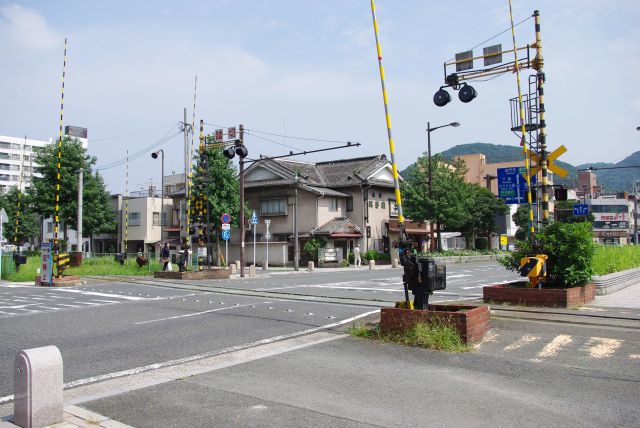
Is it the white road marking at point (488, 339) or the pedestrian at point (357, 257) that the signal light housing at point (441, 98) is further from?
the pedestrian at point (357, 257)

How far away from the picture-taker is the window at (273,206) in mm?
43000

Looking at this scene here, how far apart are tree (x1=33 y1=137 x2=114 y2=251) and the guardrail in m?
42.1

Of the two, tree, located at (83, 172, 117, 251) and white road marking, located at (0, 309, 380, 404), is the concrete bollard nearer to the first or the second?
white road marking, located at (0, 309, 380, 404)

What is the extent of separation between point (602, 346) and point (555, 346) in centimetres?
70

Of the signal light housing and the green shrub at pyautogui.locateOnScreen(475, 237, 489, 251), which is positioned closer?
the signal light housing

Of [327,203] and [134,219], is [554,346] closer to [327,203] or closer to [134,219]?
[327,203]

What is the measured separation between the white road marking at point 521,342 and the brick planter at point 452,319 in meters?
0.52

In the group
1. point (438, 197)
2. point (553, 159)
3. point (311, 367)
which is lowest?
point (311, 367)

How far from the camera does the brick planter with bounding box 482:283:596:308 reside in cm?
1175

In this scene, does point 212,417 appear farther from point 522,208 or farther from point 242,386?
point 522,208

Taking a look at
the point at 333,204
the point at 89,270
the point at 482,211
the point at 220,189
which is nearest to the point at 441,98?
the point at 89,270

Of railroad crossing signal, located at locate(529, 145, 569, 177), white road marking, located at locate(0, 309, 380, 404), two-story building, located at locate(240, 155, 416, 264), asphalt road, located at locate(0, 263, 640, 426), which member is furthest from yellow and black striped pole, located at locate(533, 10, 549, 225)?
two-story building, located at locate(240, 155, 416, 264)

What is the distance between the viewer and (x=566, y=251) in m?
12.1

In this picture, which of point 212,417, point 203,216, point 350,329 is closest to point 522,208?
point 203,216
